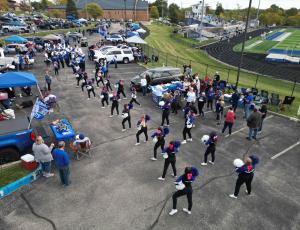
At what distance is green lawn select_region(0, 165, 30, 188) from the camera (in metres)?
9.02

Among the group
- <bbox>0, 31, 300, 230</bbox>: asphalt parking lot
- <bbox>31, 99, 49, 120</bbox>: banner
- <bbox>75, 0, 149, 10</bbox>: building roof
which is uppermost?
<bbox>75, 0, 149, 10</bbox>: building roof

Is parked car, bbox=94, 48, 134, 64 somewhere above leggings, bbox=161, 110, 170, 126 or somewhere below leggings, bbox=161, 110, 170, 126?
above

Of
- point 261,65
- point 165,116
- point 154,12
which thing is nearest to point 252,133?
point 165,116

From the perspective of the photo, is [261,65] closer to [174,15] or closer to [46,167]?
[46,167]

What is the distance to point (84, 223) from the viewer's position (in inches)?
291

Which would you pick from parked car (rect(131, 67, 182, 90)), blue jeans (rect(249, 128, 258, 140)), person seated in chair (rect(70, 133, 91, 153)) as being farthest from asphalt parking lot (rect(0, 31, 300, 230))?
parked car (rect(131, 67, 182, 90))

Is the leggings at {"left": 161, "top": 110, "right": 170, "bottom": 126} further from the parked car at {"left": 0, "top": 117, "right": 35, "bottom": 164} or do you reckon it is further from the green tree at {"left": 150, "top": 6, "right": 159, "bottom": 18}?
the green tree at {"left": 150, "top": 6, "right": 159, "bottom": 18}

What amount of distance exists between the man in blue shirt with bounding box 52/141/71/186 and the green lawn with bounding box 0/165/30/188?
1725mm

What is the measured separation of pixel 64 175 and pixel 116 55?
21.6 metres

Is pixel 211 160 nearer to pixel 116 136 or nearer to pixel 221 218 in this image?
pixel 221 218

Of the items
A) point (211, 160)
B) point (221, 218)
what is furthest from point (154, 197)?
point (211, 160)

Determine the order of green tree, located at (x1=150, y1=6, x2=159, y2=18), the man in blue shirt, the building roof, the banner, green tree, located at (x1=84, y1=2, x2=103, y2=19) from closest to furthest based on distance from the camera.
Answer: the man in blue shirt → the banner → green tree, located at (x1=84, y1=2, x2=103, y2=19) → the building roof → green tree, located at (x1=150, y1=6, x2=159, y2=18)

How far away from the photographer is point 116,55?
93.6 ft

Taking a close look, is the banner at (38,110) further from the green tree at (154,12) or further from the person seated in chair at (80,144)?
the green tree at (154,12)
